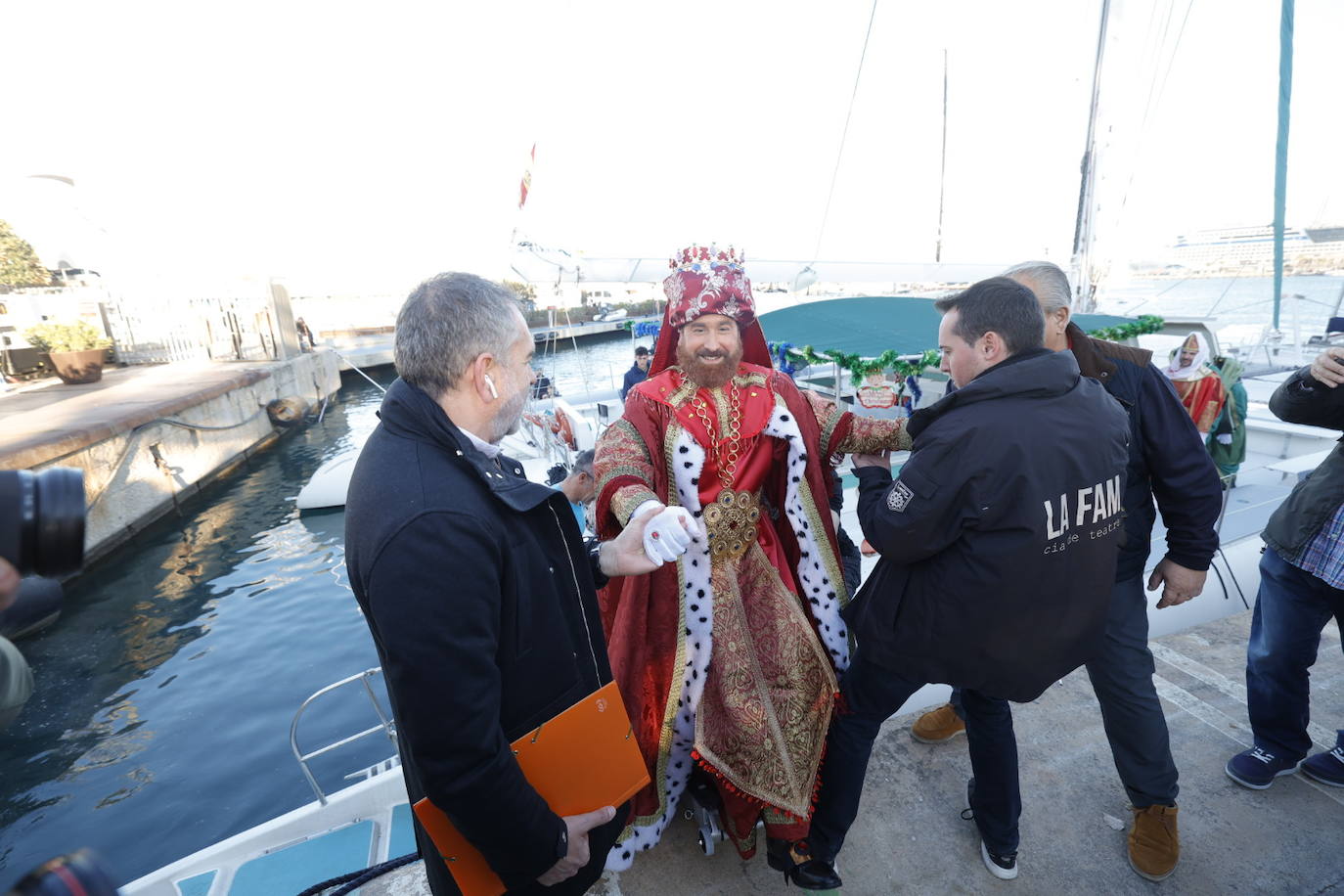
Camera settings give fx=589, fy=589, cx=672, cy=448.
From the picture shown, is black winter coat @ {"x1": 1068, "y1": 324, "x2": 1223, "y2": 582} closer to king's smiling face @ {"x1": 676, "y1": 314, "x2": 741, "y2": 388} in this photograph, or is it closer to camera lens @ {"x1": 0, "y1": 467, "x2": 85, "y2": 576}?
king's smiling face @ {"x1": 676, "y1": 314, "x2": 741, "y2": 388}

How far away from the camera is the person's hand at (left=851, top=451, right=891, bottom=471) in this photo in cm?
193

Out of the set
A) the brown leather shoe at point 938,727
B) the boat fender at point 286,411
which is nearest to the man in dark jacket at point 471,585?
the brown leather shoe at point 938,727

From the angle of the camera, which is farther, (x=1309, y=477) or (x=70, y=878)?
(x=1309, y=477)

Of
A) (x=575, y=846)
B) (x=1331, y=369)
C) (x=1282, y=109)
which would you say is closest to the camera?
(x=575, y=846)

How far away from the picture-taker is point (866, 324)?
693 cm

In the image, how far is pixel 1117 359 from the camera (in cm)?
190

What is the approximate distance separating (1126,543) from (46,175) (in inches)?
1271

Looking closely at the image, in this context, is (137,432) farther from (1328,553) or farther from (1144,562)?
(1328,553)

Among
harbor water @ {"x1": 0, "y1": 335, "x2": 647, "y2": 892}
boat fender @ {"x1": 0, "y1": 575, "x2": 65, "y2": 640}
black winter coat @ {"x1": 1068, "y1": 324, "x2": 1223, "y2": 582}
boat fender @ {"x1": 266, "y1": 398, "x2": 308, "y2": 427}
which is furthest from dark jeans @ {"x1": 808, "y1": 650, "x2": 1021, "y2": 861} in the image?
boat fender @ {"x1": 266, "y1": 398, "x2": 308, "y2": 427}

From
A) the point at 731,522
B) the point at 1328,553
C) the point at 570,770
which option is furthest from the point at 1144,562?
the point at 570,770

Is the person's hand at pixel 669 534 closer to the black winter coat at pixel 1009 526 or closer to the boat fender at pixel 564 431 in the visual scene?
the black winter coat at pixel 1009 526

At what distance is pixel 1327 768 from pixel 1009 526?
192cm

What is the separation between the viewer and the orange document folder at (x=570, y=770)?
4.00 ft

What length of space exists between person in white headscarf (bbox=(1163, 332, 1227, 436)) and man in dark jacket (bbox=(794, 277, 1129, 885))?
4399 millimetres
